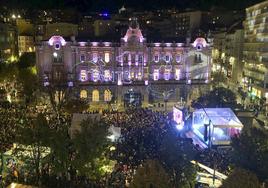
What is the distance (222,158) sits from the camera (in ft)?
105

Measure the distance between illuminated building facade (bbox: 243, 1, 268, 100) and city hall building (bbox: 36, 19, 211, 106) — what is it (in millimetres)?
8448

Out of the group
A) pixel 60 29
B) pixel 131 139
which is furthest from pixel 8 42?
pixel 131 139

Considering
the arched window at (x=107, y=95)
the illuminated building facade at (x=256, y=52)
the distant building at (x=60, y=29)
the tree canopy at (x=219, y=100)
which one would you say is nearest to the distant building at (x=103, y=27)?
the distant building at (x=60, y=29)

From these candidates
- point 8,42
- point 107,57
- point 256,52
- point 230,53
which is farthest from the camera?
point 8,42

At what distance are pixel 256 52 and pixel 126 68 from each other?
2228 cm

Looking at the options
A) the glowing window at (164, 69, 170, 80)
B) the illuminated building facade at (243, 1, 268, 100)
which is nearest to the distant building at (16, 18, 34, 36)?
the glowing window at (164, 69, 170, 80)

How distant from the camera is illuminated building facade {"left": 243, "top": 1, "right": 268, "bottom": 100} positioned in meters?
63.1

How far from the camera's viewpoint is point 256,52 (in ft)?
221

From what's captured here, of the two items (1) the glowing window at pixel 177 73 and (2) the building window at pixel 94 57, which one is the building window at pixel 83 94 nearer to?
(2) the building window at pixel 94 57

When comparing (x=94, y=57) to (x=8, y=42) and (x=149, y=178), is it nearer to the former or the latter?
(x=8, y=42)

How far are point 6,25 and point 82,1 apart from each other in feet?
91.4

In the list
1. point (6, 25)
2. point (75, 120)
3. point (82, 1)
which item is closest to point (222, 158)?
point (75, 120)

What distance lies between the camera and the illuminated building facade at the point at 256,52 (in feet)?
207

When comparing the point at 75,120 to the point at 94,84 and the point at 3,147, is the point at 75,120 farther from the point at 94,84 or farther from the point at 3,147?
the point at 94,84
